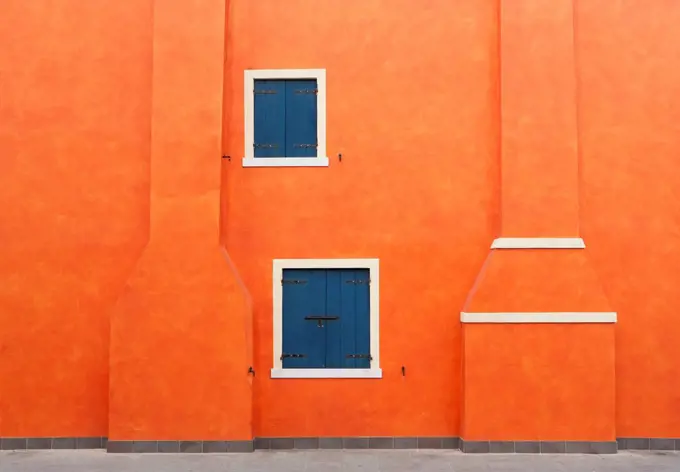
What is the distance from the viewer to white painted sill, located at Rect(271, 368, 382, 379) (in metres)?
9.18

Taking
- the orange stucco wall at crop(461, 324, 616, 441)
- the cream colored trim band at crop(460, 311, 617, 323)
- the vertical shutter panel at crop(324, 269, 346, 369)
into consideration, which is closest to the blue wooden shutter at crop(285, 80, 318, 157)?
the vertical shutter panel at crop(324, 269, 346, 369)

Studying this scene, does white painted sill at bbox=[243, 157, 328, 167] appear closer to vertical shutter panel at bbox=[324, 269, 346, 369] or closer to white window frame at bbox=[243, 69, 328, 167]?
white window frame at bbox=[243, 69, 328, 167]

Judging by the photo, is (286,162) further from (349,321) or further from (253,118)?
(349,321)

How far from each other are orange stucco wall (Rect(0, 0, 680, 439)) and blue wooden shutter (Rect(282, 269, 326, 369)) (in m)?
0.23

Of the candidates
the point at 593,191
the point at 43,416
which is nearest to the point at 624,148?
the point at 593,191

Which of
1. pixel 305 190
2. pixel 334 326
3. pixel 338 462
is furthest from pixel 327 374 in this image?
pixel 305 190

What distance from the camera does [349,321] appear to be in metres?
9.28

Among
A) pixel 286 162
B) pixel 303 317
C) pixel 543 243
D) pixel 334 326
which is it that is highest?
pixel 286 162

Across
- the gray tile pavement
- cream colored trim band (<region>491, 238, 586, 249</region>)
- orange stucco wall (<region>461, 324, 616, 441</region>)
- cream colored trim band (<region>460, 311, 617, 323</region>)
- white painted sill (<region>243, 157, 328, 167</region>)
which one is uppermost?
white painted sill (<region>243, 157, 328, 167</region>)

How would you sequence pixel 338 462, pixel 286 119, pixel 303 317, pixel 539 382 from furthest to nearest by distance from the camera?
pixel 286 119 < pixel 303 317 < pixel 539 382 < pixel 338 462

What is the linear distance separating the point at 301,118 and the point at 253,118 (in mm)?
590

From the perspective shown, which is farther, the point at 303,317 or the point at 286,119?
the point at 286,119

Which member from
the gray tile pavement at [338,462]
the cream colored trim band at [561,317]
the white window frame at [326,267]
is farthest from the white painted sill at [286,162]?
the gray tile pavement at [338,462]

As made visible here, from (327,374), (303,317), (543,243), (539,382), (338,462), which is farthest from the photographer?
(303,317)
